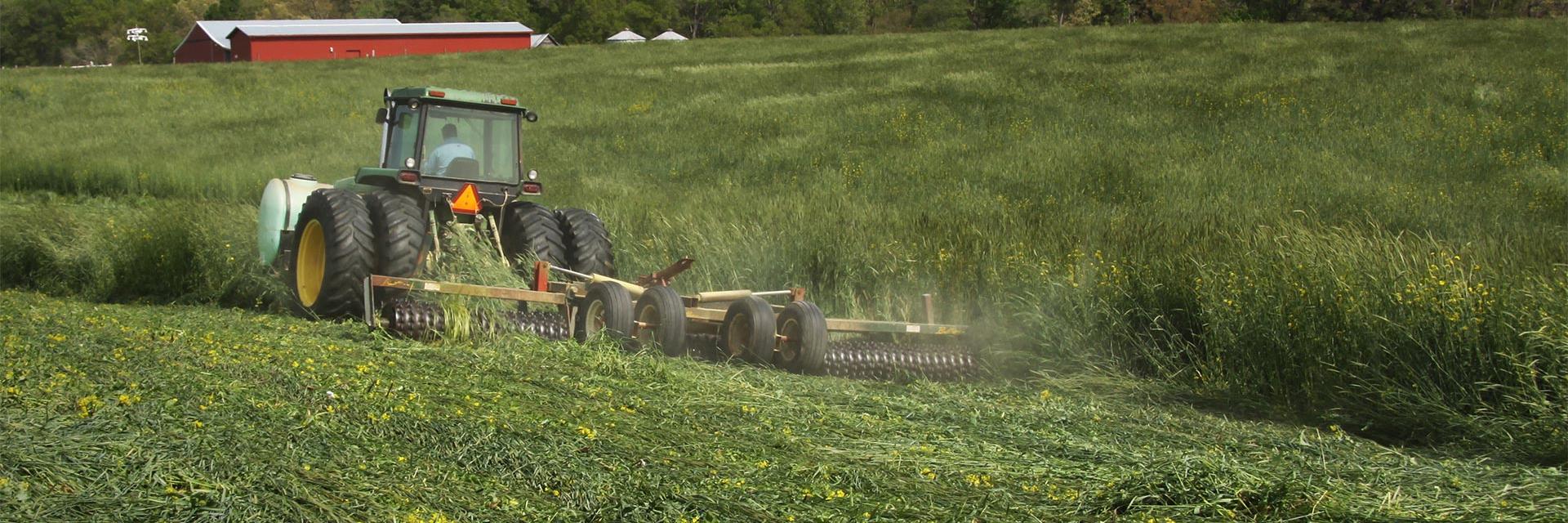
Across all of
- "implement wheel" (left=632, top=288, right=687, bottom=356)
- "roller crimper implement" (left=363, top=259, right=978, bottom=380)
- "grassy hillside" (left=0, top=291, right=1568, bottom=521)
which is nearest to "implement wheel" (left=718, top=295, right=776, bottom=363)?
"roller crimper implement" (left=363, top=259, right=978, bottom=380)

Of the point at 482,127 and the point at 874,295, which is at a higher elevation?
the point at 482,127

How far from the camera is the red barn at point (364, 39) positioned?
173 feet

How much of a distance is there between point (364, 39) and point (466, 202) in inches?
1861

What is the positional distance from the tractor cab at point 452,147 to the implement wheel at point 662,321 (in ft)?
5.96

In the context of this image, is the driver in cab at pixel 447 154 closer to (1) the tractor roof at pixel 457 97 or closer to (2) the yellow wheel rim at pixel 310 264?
(1) the tractor roof at pixel 457 97

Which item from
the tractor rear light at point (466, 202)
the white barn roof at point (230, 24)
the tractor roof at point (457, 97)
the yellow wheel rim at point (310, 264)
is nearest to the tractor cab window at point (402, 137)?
the tractor roof at point (457, 97)

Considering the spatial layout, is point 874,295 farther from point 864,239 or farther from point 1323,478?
point 1323,478

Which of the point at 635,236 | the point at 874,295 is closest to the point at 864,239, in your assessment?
the point at 874,295

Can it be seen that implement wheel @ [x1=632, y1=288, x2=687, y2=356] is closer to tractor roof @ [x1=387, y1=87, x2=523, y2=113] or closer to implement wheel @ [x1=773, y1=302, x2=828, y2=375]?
implement wheel @ [x1=773, y1=302, x2=828, y2=375]

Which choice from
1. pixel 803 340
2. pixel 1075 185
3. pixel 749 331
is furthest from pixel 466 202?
pixel 1075 185

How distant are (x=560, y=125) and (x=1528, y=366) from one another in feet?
66.7

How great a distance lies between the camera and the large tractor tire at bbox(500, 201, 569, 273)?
31.6ft

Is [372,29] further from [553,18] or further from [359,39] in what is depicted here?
[553,18]

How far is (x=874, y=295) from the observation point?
427 inches
